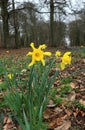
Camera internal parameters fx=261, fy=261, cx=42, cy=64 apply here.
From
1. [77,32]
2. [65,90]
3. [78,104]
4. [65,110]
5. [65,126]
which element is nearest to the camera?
[65,126]

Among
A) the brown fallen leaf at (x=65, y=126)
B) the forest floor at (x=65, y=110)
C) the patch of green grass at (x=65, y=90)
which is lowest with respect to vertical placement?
the brown fallen leaf at (x=65, y=126)

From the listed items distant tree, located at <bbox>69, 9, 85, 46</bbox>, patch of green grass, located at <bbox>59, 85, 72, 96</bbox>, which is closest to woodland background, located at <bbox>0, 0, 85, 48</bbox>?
distant tree, located at <bbox>69, 9, 85, 46</bbox>

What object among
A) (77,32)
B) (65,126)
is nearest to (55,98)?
(65,126)

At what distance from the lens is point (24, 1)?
18844 millimetres

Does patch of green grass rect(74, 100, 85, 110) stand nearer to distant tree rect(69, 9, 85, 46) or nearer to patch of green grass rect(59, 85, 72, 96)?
patch of green grass rect(59, 85, 72, 96)

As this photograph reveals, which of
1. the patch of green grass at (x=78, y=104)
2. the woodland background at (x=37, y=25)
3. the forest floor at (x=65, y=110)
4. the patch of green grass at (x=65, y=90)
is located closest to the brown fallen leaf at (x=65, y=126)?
the forest floor at (x=65, y=110)

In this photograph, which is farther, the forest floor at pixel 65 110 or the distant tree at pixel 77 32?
the distant tree at pixel 77 32

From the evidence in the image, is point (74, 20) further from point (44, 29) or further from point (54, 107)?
point (54, 107)

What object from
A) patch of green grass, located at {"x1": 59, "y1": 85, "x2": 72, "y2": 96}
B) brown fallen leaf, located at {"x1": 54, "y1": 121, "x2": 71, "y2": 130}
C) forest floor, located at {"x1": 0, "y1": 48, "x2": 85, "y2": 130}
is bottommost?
brown fallen leaf, located at {"x1": 54, "y1": 121, "x2": 71, "y2": 130}

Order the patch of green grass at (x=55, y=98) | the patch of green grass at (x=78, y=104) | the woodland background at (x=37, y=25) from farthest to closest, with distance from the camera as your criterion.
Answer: the woodland background at (x=37, y=25)
the patch of green grass at (x=55, y=98)
the patch of green grass at (x=78, y=104)

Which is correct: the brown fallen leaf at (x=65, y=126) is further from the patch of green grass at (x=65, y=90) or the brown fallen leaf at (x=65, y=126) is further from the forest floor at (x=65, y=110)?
the patch of green grass at (x=65, y=90)

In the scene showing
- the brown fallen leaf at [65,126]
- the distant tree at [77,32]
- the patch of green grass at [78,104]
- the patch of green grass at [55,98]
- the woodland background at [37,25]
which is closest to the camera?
the brown fallen leaf at [65,126]

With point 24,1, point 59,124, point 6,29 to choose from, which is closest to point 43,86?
point 59,124

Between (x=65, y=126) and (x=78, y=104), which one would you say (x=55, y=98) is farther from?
(x=65, y=126)
